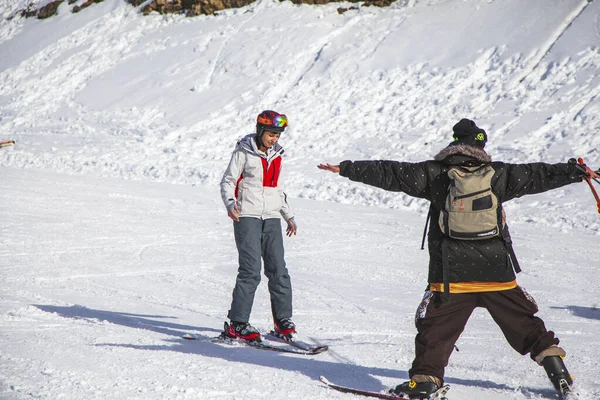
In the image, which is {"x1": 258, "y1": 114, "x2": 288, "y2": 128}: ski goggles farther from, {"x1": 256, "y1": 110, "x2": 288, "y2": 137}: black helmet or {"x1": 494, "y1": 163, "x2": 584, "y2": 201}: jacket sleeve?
{"x1": 494, "y1": 163, "x2": 584, "y2": 201}: jacket sleeve

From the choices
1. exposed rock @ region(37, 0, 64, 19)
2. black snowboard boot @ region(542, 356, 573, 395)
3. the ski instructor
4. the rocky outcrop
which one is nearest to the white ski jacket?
the ski instructor

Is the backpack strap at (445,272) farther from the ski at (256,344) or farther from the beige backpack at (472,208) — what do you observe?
the ski at (256,344)

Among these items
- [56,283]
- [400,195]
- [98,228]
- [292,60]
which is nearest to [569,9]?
[292,60]

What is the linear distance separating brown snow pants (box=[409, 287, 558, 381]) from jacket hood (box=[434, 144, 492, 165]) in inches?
29.5

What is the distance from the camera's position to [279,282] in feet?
16.8

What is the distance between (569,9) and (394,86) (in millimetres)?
6727

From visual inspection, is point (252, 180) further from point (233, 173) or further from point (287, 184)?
point (287, 184)

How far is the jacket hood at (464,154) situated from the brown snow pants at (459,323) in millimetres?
750

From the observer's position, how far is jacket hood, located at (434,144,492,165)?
11.8 feet

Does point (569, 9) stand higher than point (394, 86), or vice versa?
point (569, 9)

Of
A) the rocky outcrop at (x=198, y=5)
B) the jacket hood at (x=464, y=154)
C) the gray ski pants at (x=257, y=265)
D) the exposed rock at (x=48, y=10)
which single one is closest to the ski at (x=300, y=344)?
the gray ski pants at (x=257, y=265)

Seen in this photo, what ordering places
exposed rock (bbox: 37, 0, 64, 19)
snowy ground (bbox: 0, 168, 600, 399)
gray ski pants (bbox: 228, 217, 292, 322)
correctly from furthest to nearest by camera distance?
1. exposed rock (bbox: 37, 0, 64, 19)
2. gray ski pants (bbox: 228, 217, 292, 322)
3. snowy ground (bbox: 0, 168, 600, 399)

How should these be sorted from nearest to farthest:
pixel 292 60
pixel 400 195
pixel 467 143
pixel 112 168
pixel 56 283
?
1. pixel 467 143
2. pixel 56 283
3. pixel 400 195
4. pixel 112 168
5. pixel 292 60

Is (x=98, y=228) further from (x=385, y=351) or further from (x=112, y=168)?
(x=112, y=168)
